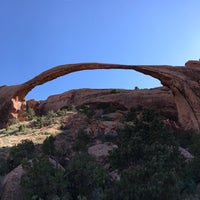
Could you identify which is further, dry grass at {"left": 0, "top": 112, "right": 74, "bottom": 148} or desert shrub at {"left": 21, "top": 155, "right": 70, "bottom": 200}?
dry grass at {"left": 0, "top": 112, "right": 74, "bottom": 148}

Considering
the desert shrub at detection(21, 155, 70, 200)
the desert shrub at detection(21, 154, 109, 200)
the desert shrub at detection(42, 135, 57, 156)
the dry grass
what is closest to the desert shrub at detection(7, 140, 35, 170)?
the desert shrub at detection(42, 135, 57, 156)

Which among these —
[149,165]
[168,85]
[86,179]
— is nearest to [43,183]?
[86,179]

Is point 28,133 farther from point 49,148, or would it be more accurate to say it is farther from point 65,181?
point 65,181

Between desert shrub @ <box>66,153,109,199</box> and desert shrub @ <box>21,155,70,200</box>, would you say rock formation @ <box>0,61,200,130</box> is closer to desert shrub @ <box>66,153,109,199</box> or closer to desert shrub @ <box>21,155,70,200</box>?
desert shrub @ <box>66,153,109,199</box>

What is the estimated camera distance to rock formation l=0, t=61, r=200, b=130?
24984 millimetres

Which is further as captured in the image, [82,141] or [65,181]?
[82,141]

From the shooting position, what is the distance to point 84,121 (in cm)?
2723

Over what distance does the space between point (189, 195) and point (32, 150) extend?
8.79 m

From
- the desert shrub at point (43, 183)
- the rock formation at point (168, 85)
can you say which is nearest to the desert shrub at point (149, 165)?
the desert shrub at point (43, 183)

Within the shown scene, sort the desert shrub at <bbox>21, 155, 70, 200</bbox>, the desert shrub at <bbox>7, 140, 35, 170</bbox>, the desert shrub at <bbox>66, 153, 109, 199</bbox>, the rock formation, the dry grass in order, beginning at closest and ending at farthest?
the desert shrub at <bbox>21, 155, 70, 200</bbox> < the desert shrub at <bbox>66, 153, 109, 199</bbox> < the desert shrub at <bbox>7, 140, 35, 170</bbox> < the dry grass < the rock formation

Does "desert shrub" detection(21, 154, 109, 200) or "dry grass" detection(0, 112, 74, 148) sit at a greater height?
"dry grass" detection(0, 112, 74, 148)

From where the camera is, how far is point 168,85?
85.0ft

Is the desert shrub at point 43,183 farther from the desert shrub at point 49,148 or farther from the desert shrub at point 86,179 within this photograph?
the desert shrub at point 49,148

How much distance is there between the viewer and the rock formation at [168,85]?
24984mm
